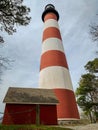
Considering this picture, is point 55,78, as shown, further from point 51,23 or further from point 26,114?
point 51,23

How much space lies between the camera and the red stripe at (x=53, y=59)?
65.1ft

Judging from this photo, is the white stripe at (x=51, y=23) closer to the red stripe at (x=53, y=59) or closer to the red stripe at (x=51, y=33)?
the red stripe at (x=51, y=33)

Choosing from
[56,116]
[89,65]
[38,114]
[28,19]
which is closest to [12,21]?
[28,19]

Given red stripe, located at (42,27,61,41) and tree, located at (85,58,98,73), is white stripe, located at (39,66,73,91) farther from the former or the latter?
tree, located at (85,58,98,73)

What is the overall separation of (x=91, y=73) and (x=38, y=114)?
1263 cm

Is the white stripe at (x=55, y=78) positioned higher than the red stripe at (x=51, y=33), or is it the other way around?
the red stripe at (x=51, y=33)

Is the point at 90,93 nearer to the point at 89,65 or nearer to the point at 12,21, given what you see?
the point at 89,65

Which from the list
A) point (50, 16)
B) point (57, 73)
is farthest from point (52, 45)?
point (50, 16)

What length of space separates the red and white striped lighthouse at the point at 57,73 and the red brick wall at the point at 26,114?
1.02m

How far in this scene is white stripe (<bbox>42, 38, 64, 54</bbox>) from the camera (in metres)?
20.9

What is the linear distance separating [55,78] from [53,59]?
7.63ft

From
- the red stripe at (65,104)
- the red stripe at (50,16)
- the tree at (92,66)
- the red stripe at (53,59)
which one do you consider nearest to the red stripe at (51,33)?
the red stripe at (53,59)

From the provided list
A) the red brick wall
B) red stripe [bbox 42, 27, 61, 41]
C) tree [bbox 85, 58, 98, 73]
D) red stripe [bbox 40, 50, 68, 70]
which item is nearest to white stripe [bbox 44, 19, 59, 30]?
red stripe [bbox 42, 27, 61, 41]

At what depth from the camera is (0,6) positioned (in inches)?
420
